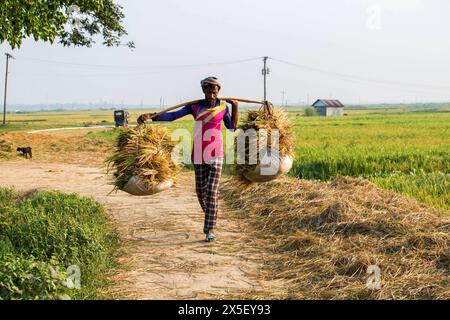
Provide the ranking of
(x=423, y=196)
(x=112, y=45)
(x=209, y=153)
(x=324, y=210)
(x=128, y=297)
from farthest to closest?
(x=112, y=45) → (x=423, y=196) → (x=324, y=210) → (x=209, y=153) → (x=128, y=297)

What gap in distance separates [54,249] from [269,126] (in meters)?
3.08

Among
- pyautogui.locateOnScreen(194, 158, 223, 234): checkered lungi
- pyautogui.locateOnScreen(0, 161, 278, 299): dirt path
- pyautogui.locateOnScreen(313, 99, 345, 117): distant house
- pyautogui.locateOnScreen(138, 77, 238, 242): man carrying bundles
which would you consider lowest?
pyautogui.locateOnScreen(0, 161, 278, 299): dirt path

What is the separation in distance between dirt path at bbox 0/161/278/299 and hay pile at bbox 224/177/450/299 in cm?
34

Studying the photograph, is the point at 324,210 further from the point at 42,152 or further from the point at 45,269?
the point at 42,152

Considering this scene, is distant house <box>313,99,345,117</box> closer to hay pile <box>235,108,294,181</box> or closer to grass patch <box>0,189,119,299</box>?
hay pile <box>235,108,294,181</box>

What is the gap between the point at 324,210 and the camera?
7.34 meters

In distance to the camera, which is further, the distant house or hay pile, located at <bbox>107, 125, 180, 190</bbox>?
the distant house

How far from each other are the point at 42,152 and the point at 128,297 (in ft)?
55.9

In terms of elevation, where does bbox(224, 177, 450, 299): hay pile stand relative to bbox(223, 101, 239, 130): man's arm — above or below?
below

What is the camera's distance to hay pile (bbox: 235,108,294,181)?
6.77 metres

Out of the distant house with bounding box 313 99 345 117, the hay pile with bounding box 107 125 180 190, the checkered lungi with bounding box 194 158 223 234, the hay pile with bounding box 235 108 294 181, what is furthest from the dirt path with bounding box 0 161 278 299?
the distant house with bounding box 313 99 345 117

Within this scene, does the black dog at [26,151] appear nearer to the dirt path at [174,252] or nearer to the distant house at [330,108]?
the dirt path at [174,252]

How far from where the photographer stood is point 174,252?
620cm
